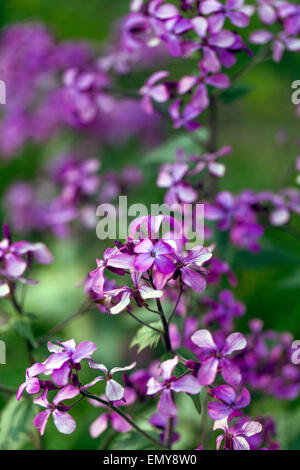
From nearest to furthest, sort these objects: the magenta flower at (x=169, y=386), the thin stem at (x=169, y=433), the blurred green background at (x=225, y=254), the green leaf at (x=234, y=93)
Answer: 1. the magenta flower at (x=169, y=386)
2. the thin stem at (x=169, y=433)
3. the green leaf at (x=234, y=93)
4. the blurred green background at (x=225, y=254)

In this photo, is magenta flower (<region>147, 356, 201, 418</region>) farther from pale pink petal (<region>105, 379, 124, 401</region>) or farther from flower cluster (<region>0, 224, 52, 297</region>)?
flower cluster (<region>0, 224, 52, 297</region>)

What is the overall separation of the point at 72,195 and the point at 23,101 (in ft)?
2.45

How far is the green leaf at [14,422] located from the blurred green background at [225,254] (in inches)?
3.4

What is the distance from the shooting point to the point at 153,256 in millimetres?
729

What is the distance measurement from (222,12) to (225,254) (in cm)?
49

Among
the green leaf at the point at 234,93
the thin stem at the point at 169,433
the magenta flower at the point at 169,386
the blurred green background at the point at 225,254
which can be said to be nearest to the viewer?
the magenta flower at the point at 169,386

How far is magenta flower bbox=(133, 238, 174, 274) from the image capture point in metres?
0.72

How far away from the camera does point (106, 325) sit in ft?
6.01

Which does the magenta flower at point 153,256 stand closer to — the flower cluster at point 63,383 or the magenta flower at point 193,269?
the magenta flower at point 193,269

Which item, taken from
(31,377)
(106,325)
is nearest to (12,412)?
(31,377)

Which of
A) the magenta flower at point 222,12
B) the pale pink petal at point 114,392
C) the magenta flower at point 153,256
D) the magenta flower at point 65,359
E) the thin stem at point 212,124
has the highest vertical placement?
the magenta flower at point 222,12

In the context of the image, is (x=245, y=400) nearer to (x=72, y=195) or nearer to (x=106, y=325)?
(x=72, y=195)

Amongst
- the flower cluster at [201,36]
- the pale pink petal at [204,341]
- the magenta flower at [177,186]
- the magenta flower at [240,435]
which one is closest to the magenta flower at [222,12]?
the flower cluster at [201,36]

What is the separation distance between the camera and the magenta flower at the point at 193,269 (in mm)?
754
